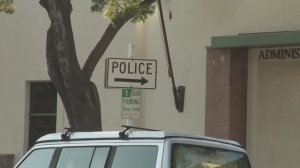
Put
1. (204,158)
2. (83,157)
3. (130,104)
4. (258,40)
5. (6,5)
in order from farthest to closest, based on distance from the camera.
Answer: (258,40) < (6,5) < (130,104) < (83,157) < (204,158)

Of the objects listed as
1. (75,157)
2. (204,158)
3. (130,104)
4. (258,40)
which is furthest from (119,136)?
(258,40)

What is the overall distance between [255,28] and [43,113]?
6.19m

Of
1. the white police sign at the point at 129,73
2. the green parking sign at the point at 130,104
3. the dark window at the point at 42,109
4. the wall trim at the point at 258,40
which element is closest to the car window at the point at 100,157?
the white police sign at the point at 129,73

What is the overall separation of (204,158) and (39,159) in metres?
1.90

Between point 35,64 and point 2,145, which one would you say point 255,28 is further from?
point 2,145

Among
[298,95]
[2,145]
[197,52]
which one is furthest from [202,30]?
[2,145]

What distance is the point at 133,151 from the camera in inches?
272

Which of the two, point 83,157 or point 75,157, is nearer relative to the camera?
point 83,157

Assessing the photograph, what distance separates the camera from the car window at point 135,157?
6.71m

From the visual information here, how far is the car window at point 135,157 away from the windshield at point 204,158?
206 millimetres

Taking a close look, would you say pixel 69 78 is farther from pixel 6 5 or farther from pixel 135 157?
pixel 135 157

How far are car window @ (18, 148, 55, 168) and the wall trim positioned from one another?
7.09 m

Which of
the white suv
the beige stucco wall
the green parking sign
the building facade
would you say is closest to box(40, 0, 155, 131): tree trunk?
the green parking sign

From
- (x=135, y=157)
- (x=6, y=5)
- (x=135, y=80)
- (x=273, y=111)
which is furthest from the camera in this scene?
(x=273, y=111)
